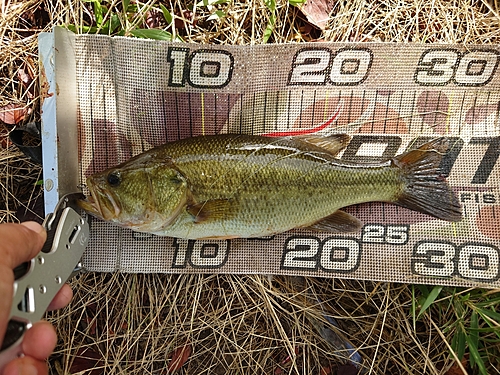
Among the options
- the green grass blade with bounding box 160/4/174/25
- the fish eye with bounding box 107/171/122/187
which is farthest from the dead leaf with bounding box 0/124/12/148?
the green grass blade with bounding box 160/4/174/25

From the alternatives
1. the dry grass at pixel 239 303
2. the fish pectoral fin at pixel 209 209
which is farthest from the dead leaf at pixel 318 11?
the fish pectoral fin at pixel 209 209

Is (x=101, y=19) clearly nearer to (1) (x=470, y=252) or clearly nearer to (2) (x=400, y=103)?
(2) (x=400, y=103)

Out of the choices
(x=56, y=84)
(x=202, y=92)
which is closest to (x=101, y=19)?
(x=56, y=84)

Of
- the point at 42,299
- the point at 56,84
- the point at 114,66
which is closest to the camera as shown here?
the point at 42,299

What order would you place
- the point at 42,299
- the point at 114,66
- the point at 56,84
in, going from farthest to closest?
the point at 114,66 → the point at 56,84 → the point at 42,299

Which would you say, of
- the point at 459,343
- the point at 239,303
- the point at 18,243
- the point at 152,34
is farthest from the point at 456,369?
the point at 152,34

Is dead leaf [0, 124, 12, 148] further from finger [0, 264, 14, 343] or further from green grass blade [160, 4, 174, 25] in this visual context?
finger [0, 264, 14, 343]

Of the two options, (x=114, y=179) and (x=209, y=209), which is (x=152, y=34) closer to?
(x=114, y=179)

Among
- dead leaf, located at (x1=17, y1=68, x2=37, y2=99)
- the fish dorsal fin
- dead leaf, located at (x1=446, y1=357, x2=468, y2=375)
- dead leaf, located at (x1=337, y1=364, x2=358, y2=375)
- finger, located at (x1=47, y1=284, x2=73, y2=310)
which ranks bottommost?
dead leaf, located at (x1=337, y1=364, x2=358, y2=375)
